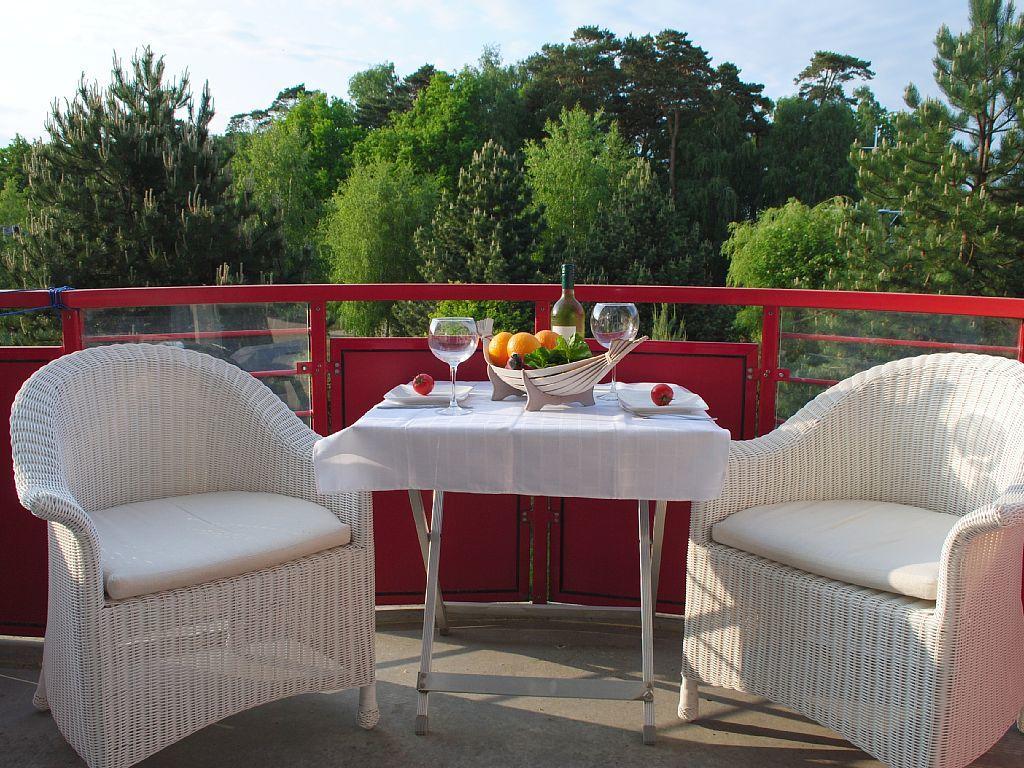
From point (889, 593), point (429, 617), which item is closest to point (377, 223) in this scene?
point (429, 617)

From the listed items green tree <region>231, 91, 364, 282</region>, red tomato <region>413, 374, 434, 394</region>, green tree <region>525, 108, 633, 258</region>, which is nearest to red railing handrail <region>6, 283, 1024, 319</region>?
red tomato <region>413, 374, 434, 394</region>

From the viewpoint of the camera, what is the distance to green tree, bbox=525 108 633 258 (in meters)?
39.3

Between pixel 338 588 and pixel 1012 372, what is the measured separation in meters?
1.68

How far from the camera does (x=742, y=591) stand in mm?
2221

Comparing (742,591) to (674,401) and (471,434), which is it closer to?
(674,401)

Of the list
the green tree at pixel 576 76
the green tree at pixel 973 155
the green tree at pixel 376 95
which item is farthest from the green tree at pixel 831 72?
the green tree at pixel 376 95

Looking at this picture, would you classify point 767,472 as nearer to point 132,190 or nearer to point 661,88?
point 132,190

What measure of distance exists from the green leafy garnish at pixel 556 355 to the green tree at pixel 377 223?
37.5m

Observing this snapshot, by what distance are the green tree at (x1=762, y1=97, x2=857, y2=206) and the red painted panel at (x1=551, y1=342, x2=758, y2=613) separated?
3430 cm

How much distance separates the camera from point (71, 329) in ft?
8.82

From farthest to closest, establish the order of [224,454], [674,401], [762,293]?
[762,293] → [224,454] → [674,401]

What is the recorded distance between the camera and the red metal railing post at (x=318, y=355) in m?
2.90

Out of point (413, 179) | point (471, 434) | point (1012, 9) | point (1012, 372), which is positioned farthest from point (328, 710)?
point (413, 179)

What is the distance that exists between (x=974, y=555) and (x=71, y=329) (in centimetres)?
238
